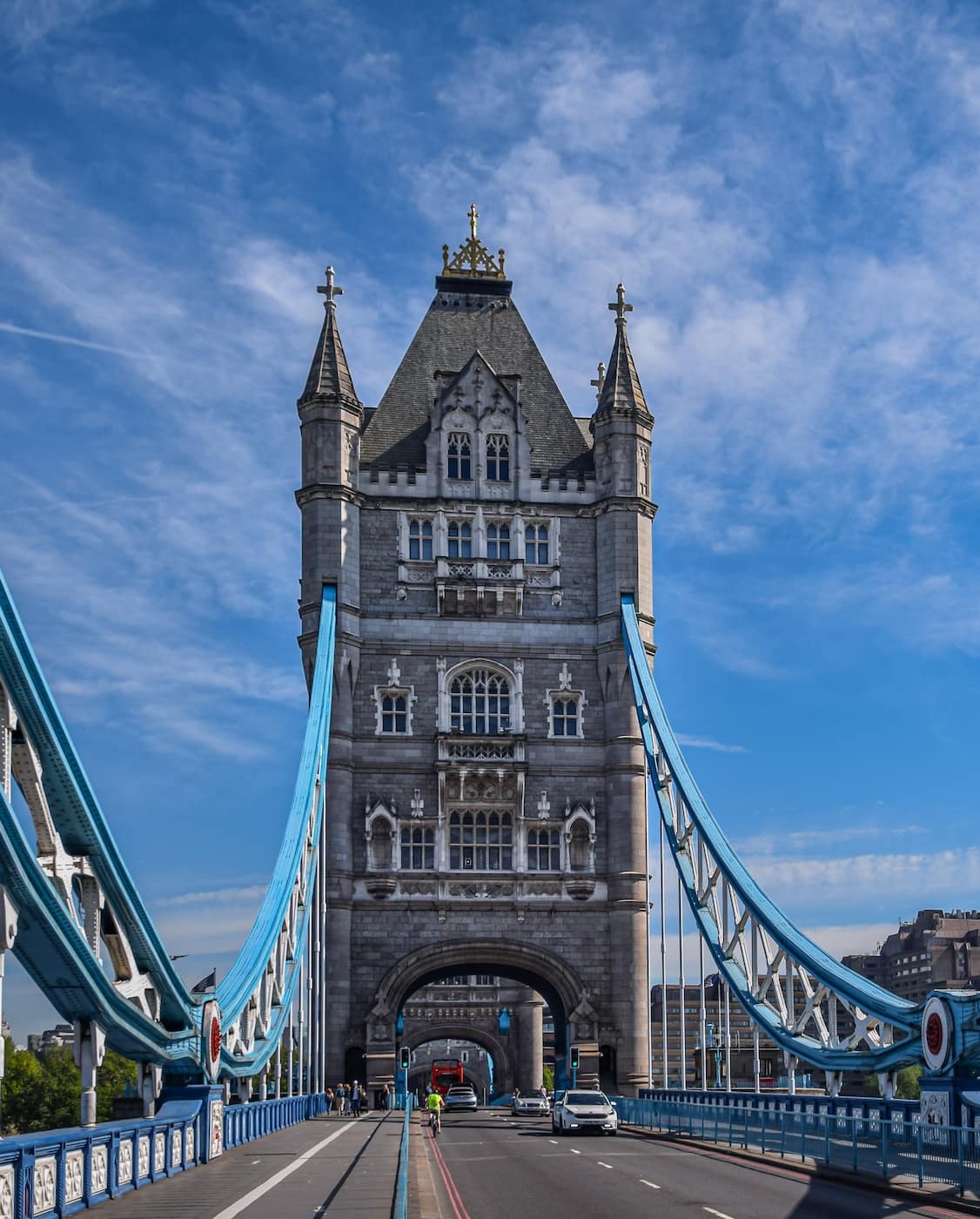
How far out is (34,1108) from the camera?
331 feet

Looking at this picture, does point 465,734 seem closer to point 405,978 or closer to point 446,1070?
point 405,978

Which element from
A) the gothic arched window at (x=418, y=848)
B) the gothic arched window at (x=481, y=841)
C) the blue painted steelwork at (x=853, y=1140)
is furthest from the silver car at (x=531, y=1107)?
the blue painted steelwork at (x=853, y=1140)

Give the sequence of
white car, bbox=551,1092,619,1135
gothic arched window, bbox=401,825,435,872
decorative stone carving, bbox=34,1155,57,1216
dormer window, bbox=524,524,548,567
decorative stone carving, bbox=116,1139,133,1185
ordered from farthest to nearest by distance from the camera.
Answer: dormer window, bbox=524,524,548,567 → gothic arched window, bbox=401,825,435,872 → white car, bbox=551,1092,619,1135 → decorative stone carving, bbox=116,1139,133,1185 → decorative stone carving, bbox=34,1155,57,1216

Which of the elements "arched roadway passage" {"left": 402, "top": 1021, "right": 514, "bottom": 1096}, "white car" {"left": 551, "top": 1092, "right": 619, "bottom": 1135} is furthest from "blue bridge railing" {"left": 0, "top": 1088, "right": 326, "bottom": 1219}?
"arched roadway passage" {"left": 402, "top": 1021, "right": 514, "bottom": 1096}

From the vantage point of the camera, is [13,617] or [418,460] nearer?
[13,617]

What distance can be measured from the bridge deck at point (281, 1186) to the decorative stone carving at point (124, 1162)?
0.87 feet

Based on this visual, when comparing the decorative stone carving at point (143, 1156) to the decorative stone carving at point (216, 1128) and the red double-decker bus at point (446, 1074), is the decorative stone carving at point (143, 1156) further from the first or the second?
the red double-decker bus at point (446, 1074)

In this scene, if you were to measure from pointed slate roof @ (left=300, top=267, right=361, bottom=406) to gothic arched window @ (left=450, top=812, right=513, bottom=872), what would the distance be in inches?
577

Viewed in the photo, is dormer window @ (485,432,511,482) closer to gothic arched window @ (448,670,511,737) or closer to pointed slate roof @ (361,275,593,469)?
pointed slate roof @ (361,275,593,469)

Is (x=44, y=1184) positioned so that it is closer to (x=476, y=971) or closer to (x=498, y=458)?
(x=476, y=971)

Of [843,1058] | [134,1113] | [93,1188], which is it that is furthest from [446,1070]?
[93,1188]

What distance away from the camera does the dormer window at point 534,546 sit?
58031mm

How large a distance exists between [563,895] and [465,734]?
5.92 metres

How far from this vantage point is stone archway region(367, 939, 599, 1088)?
172 ft
